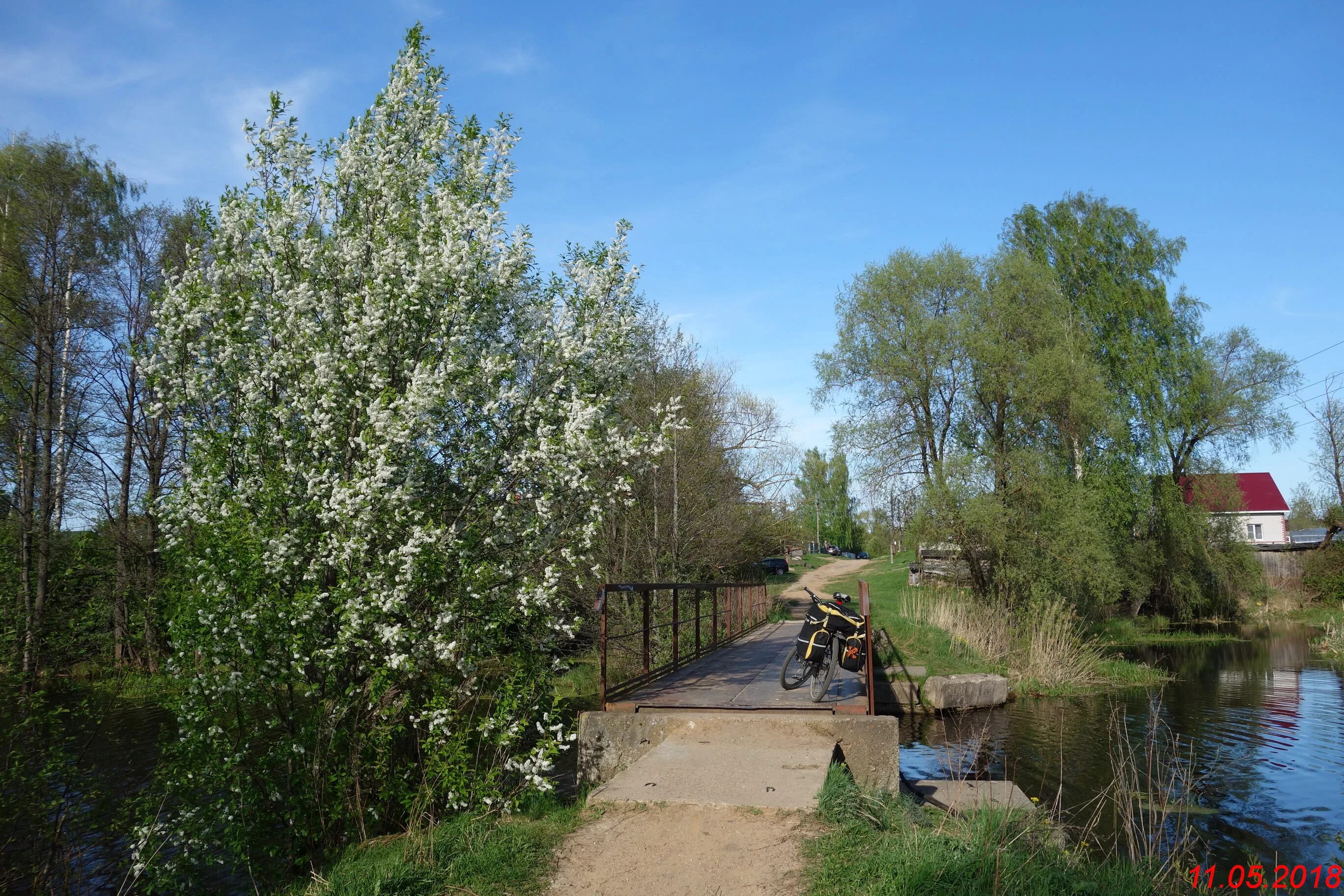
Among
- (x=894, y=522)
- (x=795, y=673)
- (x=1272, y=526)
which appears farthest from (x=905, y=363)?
(x=1272, y=526)

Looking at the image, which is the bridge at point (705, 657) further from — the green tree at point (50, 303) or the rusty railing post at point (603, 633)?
the green tree at point (50, 303)

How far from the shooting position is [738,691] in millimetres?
9680

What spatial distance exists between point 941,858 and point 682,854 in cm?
151

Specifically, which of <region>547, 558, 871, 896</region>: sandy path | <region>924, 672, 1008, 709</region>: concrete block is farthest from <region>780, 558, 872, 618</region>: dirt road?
<region>547, 558, 871, 896</region>: sandy path

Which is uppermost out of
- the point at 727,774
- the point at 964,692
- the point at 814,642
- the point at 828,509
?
the point at 828,509

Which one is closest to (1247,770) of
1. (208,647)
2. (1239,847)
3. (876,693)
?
(1239,847)

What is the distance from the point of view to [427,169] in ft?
28.6

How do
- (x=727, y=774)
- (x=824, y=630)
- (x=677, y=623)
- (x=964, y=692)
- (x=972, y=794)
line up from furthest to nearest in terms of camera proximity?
(x=964, y=692) < (x=677, y=623) < (x=824, y=630) < (x=972, y=794) < (x=727, y=774)

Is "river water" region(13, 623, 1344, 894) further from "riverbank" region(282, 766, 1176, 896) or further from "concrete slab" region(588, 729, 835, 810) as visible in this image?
"concrete slab" region(588, 729, 835, 810)

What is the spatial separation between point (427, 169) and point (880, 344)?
770 inches

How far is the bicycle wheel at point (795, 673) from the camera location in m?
9.73

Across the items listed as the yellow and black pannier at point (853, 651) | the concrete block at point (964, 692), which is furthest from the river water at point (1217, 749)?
the yellow and black pannier at point (853, 651)

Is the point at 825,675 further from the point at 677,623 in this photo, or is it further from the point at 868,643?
the point at 677,623

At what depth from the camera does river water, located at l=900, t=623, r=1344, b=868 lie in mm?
8922
